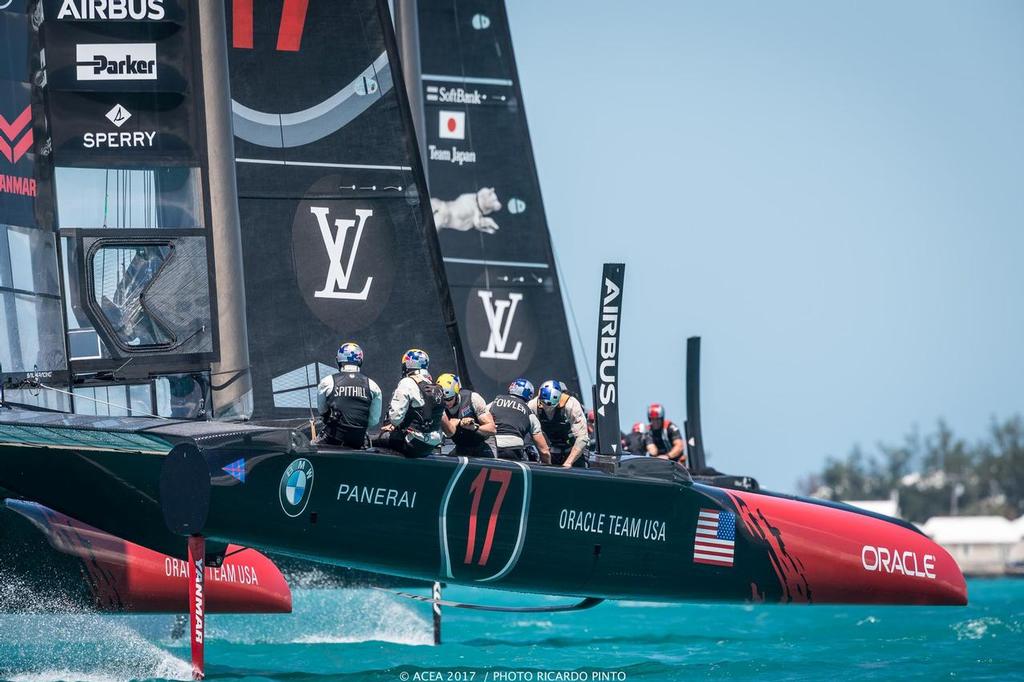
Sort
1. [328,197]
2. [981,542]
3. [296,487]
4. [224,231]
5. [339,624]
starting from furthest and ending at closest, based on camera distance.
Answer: [981,542], [339,624], [328,197], [224,231], [296,487]

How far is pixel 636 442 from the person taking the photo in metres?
16.8

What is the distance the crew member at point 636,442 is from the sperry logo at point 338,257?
573cm

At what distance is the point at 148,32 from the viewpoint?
423 inches

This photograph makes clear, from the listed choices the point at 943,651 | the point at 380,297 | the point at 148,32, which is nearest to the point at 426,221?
the point at 380,297

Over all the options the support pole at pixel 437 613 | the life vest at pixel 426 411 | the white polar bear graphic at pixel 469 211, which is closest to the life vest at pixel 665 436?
the white polar bear graphic at pixel 469 211

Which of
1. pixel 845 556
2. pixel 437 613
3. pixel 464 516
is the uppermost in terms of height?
pixel 464 516

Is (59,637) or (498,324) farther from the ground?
(498,324)

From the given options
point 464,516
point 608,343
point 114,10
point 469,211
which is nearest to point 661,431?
point 469,211

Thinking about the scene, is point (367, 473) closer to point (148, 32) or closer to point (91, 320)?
point (91, 320)

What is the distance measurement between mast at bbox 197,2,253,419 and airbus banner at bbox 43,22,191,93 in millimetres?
219

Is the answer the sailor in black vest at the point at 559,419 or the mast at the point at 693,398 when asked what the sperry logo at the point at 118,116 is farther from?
the mast at the point at 693,398

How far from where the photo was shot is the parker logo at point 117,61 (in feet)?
34.9

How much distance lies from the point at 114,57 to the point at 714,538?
5.41m

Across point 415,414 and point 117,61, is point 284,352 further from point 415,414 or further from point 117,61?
point 117,61
